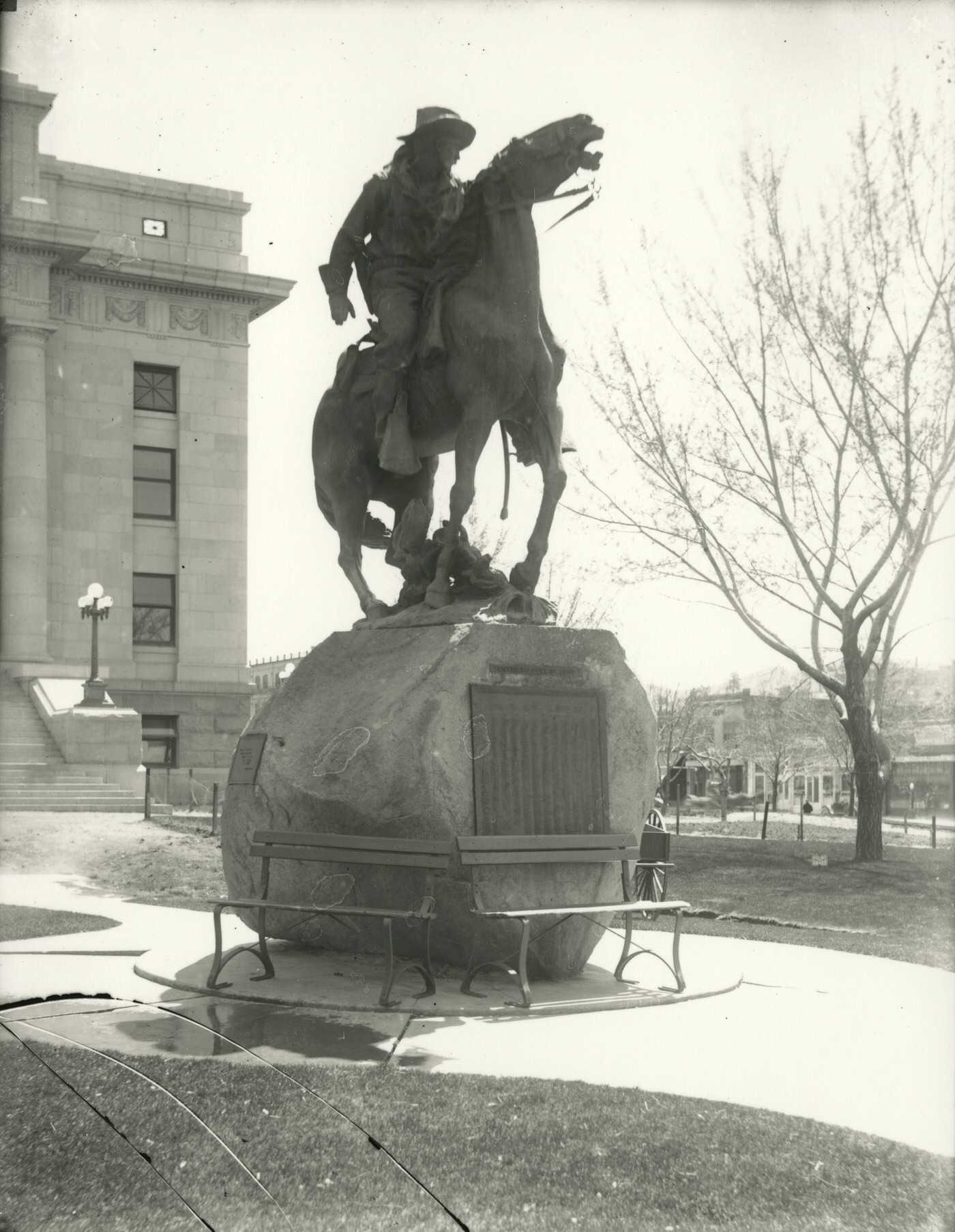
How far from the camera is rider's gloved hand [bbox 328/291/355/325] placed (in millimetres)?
8180

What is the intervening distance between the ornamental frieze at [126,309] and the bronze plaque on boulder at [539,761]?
87.2 ft

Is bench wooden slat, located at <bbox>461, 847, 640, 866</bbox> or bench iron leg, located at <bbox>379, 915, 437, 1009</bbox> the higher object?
bench wooden slat, located at <bbox>461, 847, 640, 866</bbox>

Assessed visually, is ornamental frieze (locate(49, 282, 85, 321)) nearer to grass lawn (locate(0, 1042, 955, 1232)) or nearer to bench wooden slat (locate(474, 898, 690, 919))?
bench wooden slat (locate(474, 898, 690, 919))

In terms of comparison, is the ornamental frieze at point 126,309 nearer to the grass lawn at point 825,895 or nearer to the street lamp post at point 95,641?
the street lamp post at point 95,641

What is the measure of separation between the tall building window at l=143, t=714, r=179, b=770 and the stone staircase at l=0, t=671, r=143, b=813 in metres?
5.98

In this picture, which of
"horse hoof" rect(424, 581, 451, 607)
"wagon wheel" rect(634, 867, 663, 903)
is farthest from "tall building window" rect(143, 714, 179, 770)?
"horse hoof" rect(424, 581, 451, 607)

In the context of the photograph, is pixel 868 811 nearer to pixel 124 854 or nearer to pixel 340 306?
pixel 124 854

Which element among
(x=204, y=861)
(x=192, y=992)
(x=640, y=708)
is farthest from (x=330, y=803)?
(x=204, y=861)

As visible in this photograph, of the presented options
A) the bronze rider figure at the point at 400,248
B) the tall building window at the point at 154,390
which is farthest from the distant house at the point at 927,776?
the tall building window at the point at 154,390

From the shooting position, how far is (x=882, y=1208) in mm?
4066

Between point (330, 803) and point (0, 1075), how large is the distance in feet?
7.61

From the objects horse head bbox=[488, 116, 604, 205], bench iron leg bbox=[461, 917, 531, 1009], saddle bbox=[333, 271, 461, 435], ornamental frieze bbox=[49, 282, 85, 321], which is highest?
ornamental frieze bbox=[49, 282, 85, 321]

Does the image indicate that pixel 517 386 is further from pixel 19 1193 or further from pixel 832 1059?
pixel 19 1193

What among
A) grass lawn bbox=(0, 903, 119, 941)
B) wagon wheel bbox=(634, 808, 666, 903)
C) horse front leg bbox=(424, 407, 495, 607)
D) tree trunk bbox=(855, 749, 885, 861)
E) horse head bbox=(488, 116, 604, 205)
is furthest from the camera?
tree trunk bbox=(855, 749, 885, 861)
